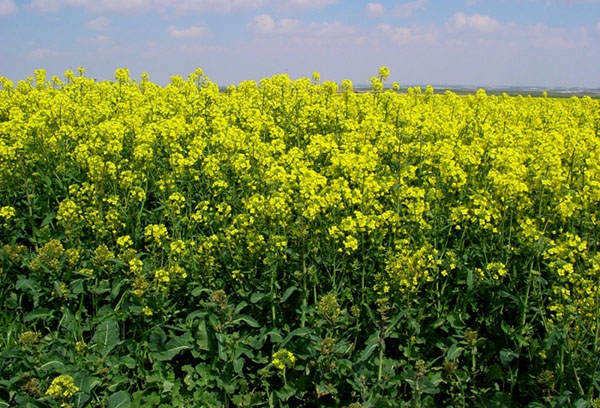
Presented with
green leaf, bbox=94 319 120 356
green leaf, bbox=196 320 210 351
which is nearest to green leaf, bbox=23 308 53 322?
green leaf, bbox=94 319 120 356

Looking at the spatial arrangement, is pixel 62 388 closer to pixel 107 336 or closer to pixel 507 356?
pixel 107 336

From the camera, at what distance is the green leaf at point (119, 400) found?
9.89 feet

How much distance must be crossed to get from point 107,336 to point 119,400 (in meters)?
0.50

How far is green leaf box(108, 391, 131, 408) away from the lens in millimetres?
3014

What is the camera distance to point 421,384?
121 inches

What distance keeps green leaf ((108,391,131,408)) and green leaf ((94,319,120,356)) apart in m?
0.30

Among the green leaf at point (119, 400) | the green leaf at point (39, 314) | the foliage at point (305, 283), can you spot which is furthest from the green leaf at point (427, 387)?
the green leaf at point (39, 314)

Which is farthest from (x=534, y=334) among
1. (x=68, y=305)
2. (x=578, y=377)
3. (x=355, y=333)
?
(x=68, y=305)

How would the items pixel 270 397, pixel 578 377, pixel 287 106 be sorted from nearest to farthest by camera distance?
pixel 578 377
pixel 270 397
pixel 287 106

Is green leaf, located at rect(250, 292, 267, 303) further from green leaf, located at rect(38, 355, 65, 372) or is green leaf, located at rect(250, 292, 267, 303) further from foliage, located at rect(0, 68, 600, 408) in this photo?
green leaf, located at rect(38, 355, 65, 372)

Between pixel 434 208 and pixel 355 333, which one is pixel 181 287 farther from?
pixel 434 208

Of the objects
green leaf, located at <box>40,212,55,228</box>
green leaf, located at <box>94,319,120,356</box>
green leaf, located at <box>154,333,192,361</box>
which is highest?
green leaf, located at <box>40,212,55,228</box>

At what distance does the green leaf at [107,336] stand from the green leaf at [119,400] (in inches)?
11.9

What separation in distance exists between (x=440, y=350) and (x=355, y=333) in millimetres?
711
